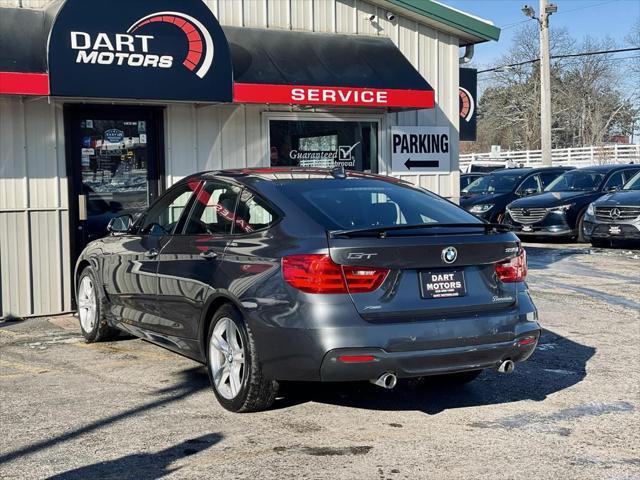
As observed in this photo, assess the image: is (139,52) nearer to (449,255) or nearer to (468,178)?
(449,255)

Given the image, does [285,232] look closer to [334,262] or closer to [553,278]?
[334,262]

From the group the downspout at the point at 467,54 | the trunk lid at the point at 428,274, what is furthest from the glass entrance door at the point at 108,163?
the trunk lid at the point at 428,274

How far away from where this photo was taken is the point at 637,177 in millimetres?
18703

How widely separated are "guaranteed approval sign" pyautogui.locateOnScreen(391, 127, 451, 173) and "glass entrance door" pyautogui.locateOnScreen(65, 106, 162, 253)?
11.1ft

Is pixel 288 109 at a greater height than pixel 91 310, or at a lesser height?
greater

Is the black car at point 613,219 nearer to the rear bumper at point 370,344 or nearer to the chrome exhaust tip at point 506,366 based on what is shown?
the chrome exhaust tip at point 506,366

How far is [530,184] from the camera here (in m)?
21.6

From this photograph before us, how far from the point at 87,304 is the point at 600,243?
11.9 metres

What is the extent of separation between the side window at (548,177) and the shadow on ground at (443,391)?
47.5 feet

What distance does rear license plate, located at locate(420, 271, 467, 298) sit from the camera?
5.50 meters

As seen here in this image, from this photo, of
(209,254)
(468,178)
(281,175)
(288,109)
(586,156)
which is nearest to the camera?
(209,254)

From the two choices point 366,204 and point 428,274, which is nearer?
point 428,274

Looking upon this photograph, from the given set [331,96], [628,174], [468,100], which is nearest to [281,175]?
[331,96]

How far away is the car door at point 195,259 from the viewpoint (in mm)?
6232
